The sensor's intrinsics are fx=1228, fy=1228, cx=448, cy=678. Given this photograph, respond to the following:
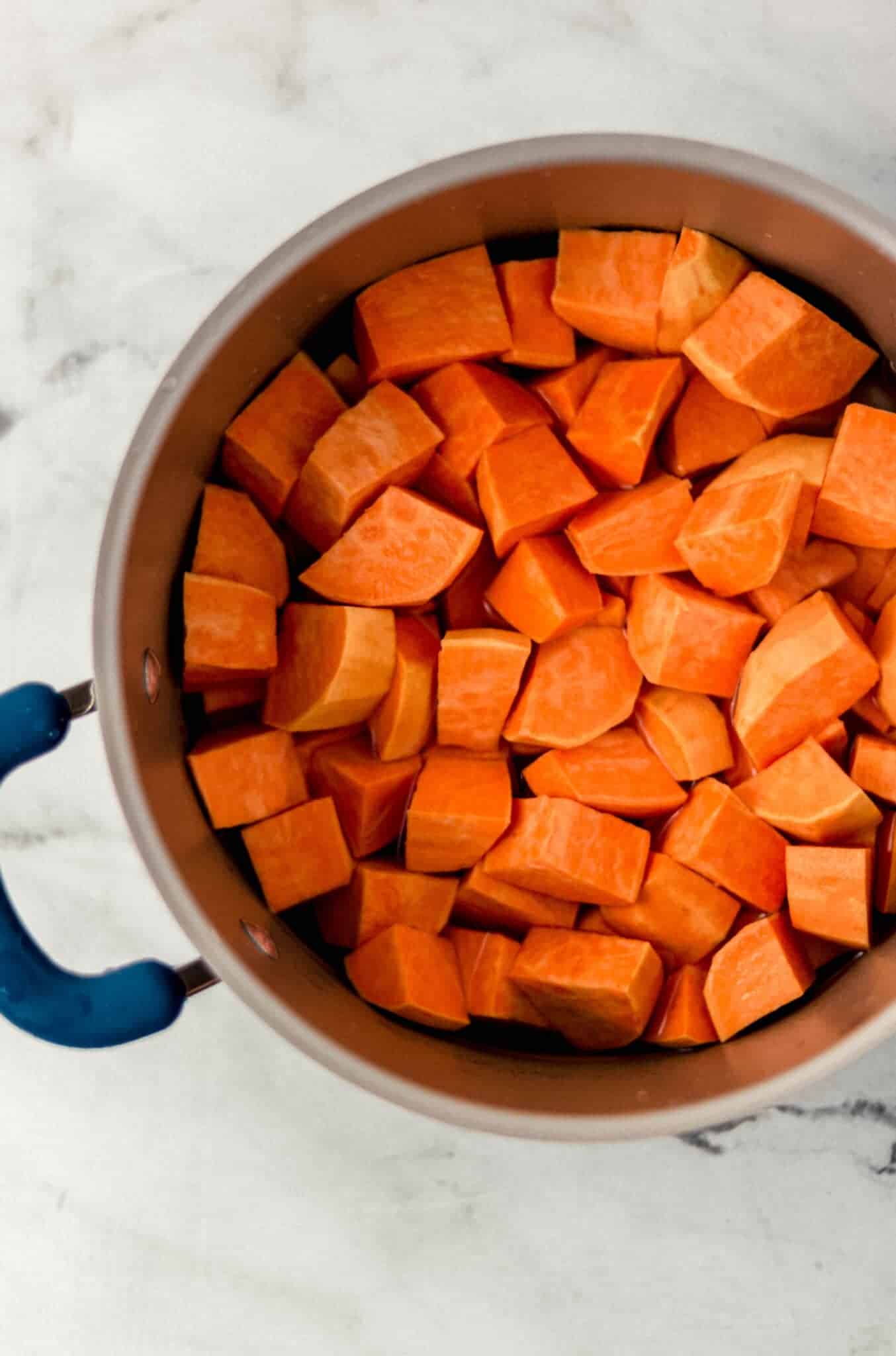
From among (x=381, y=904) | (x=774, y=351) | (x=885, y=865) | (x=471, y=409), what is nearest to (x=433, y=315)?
(x=471, y=409)

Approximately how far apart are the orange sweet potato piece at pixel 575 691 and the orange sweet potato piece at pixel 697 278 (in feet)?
0.95

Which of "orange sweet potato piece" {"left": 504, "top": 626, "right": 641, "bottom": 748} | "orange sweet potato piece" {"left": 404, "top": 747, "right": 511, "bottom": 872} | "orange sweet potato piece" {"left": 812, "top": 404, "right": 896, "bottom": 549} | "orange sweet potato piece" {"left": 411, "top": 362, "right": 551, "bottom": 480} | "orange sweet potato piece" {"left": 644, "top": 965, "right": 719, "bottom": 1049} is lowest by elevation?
"orange sweet potato piece" {"left": 644, "top": 965, "right": 719, "bottom": 1049}

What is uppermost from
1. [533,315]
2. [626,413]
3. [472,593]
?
[533,315]

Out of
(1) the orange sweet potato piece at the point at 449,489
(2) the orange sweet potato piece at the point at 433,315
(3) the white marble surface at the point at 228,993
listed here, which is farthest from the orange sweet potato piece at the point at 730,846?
(2) the orange sweet potato piece at the point at 433,315

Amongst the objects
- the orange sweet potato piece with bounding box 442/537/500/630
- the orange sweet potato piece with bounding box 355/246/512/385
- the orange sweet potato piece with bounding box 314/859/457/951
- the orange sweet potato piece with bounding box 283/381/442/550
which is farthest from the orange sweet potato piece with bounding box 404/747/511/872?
the orange sweet potato piece with bounding box 355/246/512/385

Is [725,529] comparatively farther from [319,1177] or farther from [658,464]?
[319,1177]

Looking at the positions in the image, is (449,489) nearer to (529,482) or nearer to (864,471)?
(529,482)

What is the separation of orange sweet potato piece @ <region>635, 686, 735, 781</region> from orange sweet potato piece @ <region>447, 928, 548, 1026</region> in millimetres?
223

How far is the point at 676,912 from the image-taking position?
1100 millimetres

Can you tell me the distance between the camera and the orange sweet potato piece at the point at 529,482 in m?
1.08

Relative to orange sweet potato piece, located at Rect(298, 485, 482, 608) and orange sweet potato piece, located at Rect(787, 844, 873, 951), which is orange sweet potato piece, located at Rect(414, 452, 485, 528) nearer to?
orange sweet potato piece, located at Rect(298, 485, 482, 608)

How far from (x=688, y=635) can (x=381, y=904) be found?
361 mm

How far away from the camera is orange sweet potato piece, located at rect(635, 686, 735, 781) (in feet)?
3.68

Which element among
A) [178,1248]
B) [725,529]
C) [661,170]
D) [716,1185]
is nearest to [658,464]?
[725,529]
